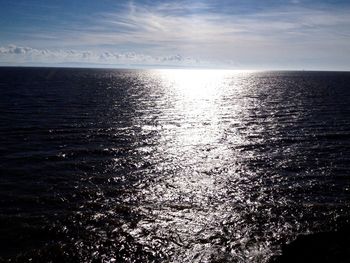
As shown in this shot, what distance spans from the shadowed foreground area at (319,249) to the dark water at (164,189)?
162 cm

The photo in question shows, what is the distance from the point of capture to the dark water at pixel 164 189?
20.5m

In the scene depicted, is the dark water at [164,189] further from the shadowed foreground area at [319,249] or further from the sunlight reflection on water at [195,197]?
the shadowed foreground area at [319,249]

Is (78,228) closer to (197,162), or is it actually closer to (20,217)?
(20,217)

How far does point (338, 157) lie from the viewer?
37375 millimetres

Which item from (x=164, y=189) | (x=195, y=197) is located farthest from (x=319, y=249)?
(x=164, y=189)

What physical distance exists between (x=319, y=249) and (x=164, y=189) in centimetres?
1416

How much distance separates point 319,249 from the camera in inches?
673

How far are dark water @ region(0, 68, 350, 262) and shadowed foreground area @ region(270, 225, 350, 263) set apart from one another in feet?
5.33

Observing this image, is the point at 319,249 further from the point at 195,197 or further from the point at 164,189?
the point at 164,189

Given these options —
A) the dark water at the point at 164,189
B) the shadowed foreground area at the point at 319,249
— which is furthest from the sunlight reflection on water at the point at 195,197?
the shadowed foreground area at the point at 319,249

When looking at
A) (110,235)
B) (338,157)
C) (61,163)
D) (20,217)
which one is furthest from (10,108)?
(338,157)

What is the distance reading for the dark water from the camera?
67.2ft

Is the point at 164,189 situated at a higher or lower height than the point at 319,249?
lower

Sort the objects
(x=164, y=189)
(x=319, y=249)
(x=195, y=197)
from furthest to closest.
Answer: (x=164, y=189), (x=195, y=197), (x=319, y=249)
